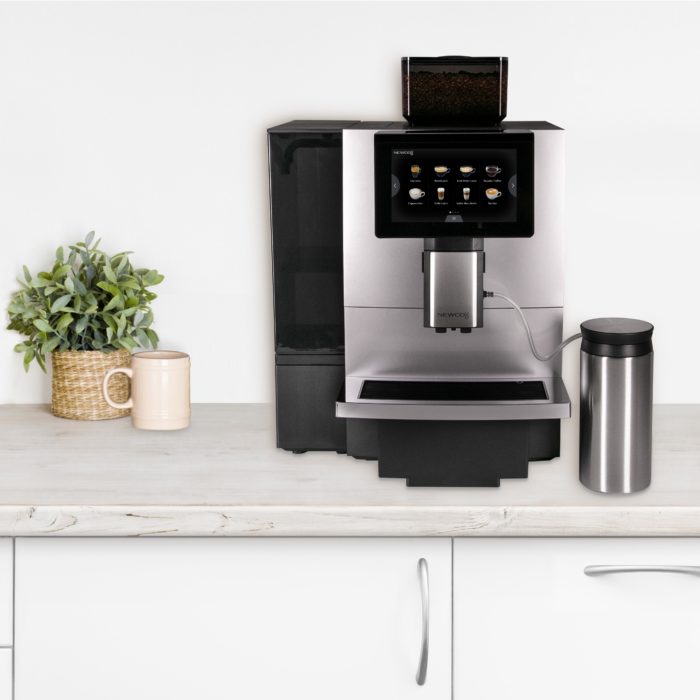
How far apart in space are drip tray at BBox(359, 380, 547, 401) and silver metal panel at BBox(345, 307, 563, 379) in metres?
0.03

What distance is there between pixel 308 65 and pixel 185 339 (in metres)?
0.51

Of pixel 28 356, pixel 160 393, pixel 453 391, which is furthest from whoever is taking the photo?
pixel 28 356

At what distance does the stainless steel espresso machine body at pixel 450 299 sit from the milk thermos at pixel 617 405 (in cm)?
6

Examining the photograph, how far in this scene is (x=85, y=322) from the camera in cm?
163

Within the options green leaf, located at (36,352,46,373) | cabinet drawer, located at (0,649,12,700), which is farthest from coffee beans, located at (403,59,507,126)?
cabinet drawer, located at (0,649,12,700)

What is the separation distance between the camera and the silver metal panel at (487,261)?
1.39m

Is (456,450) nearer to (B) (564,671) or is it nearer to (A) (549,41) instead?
(B) (564,671)

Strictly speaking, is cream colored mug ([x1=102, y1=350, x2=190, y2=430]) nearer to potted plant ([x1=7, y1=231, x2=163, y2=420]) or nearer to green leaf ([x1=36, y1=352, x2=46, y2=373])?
potted plant ([x1=7, y1=231, x2=163, y2=420])

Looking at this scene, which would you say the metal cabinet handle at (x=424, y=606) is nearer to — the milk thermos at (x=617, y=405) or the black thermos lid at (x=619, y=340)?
the milk thermos at (x=617, y=405)

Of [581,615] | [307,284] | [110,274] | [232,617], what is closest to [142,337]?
[110,274]

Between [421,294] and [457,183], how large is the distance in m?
0.18

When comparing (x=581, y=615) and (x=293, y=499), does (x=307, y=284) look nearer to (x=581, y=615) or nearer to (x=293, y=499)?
(x=293, y=499)

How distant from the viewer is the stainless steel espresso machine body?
129cm

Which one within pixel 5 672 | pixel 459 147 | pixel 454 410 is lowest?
pixel 5 672
